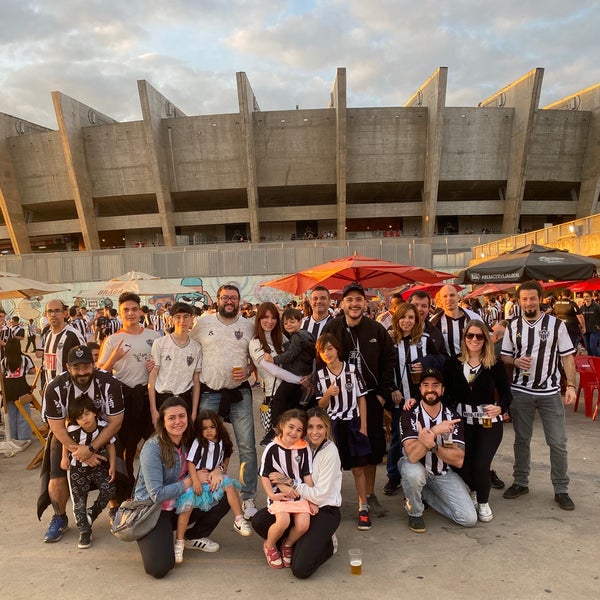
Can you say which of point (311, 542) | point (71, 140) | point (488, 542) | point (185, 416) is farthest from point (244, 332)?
point (71, 140)

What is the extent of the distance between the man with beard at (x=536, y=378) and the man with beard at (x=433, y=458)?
81cm

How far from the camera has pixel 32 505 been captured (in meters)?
4.70

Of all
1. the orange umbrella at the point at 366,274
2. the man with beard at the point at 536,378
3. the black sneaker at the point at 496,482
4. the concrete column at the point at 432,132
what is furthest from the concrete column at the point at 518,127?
the black sneaker at the point at 496,482

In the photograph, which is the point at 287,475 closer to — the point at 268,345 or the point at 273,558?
the point at 273,558

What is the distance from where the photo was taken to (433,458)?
163 inches

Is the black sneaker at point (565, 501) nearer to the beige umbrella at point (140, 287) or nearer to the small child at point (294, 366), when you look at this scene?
the small child at point (294, 366)

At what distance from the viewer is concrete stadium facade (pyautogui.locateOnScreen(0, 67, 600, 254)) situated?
33.9 meters

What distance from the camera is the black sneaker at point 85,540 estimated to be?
3.78m

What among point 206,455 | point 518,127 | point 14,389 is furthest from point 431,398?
point 518,127

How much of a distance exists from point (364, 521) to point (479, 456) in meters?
1.22

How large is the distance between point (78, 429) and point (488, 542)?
3.61 m

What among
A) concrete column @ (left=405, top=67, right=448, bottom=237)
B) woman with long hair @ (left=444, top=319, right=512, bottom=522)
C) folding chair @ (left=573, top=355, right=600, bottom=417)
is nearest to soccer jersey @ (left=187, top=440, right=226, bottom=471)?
woman with long hair @ (left=444, top=319, right=512, bottom=522)

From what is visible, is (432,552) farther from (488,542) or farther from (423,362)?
(423,362)

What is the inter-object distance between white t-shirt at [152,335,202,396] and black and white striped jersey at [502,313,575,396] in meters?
3.16
